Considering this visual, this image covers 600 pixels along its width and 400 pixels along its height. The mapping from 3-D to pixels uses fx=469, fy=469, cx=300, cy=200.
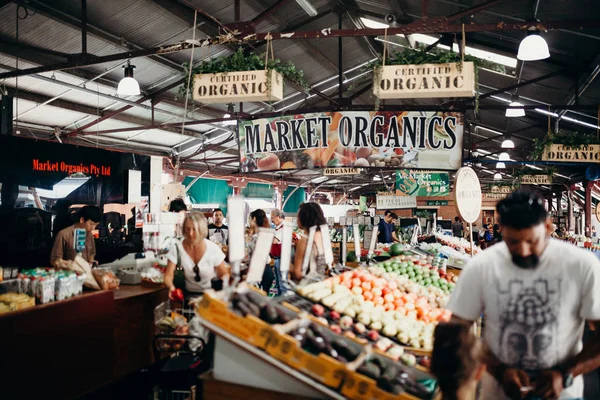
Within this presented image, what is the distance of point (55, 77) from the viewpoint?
8633 millimetres

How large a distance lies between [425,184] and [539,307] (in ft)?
45.6

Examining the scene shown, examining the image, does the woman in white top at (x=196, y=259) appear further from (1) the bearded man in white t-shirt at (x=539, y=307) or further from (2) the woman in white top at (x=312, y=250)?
(1) the bearded man in white t-shirt at (x=539, y=307)

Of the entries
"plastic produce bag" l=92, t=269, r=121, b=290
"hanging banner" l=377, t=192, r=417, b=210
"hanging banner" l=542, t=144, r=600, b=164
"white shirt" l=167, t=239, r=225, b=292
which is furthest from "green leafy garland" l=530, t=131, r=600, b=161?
"hanging banner" l=377, t=192, r=417, b=210

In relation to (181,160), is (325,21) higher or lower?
higher

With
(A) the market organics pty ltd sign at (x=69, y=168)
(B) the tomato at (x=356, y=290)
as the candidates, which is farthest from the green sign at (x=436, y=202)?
(B) the tomato at (x=356, y=290)

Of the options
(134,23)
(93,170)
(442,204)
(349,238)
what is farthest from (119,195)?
(442,204)

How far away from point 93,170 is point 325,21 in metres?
5.03

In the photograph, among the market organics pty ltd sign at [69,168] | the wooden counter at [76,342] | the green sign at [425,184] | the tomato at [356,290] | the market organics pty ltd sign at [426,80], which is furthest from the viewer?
the green sign at [425,184]

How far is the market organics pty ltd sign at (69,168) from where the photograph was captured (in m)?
7.29

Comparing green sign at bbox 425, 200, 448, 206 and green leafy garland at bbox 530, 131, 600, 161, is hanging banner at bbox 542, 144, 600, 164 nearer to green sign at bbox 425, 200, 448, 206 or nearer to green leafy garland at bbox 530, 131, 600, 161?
green leafy garland at bbox 530, 131, 600, 161

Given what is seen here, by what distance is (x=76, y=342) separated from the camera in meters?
4.13

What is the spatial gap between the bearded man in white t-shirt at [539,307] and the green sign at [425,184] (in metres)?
13.6

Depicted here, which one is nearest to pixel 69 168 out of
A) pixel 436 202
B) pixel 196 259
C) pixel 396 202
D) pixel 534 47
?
pixel 196 259

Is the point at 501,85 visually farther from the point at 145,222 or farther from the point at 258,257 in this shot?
the point at 258,257
